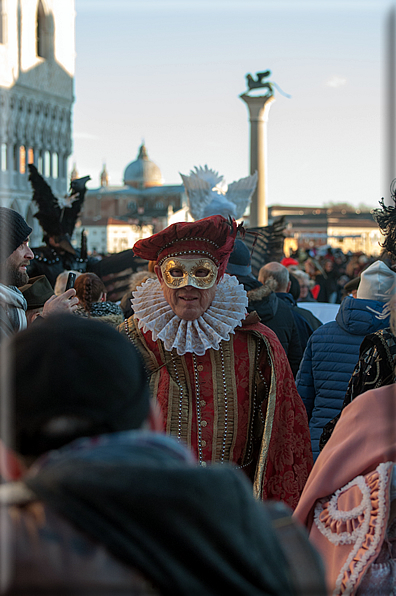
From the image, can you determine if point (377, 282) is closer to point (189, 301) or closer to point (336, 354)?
point (336, 354)

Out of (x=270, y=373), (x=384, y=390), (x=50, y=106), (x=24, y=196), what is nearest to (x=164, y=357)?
(x=270, y=373)

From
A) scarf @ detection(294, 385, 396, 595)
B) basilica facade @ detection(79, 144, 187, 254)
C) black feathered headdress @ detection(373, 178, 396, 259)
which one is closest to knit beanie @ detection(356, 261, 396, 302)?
black feathered headdress @ detection(373, 178, 396, 259)

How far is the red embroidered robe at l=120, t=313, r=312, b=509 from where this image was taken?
115 inches

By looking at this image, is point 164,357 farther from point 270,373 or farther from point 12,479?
point 12,479

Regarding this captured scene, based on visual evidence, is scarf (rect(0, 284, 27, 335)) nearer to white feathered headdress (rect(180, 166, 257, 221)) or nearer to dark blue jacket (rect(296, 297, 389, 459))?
dark blue jacket (rect(296, 297, 389, 459))

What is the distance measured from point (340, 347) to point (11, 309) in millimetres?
1698

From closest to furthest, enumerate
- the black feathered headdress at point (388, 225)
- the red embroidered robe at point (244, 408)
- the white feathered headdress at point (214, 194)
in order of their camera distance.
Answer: the black feathered headdress at point (388, 225) < the red embroidered robe at point (244, 408) < the white feathered headdress at point (214, 194)

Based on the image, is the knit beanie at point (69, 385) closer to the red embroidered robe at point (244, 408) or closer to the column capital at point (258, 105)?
the red embroidered robe at point (244, 408)

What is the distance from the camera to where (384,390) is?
7.02ft

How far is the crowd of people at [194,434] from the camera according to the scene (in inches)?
34.9

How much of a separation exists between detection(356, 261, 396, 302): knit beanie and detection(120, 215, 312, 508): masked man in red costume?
2.50ft

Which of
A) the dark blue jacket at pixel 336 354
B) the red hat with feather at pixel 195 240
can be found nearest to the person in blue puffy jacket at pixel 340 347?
the dark blue jacket at pixel 336 354

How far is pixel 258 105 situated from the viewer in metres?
16.3

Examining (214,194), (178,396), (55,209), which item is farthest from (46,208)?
(178,396)
